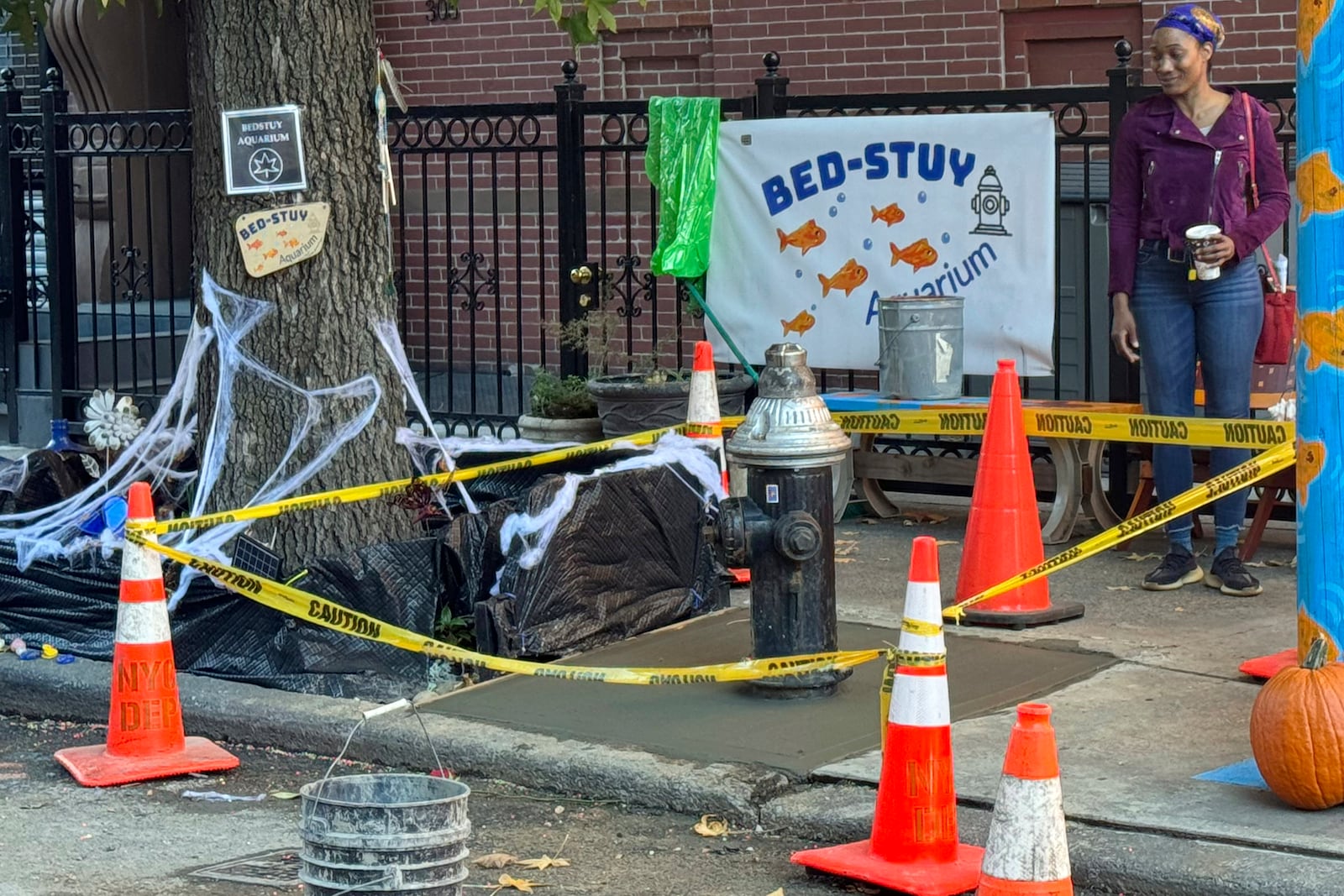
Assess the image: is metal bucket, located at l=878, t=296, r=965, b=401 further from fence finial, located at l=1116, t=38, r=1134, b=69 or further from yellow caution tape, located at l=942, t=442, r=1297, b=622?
yellow caution tape, located at l=942, t=442, r=1297, b=622

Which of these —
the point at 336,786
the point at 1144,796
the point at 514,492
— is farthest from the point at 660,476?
the point at 336,786

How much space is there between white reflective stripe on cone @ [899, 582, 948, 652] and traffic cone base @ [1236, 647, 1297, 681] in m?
1.97

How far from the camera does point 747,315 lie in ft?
30.9

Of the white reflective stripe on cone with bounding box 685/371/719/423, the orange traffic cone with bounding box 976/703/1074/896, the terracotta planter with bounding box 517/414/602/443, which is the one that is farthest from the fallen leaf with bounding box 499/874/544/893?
the terracotta planter with bounding box 517/414/602/443

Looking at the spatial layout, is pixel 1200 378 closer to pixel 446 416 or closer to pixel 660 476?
pixel 660 476

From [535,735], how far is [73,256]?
697cm

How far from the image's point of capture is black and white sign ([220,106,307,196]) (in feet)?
22.8

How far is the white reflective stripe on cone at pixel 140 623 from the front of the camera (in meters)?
5.69

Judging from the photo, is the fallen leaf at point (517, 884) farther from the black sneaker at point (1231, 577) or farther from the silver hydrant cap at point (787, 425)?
the black sneaker at point (1231, 577)

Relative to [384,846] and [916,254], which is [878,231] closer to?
[916,254]

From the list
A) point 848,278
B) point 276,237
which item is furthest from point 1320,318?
point 848,278

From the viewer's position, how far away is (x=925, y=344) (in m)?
8.44

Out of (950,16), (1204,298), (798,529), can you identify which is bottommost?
(798,529)

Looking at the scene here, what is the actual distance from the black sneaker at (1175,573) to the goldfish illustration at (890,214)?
221cm
